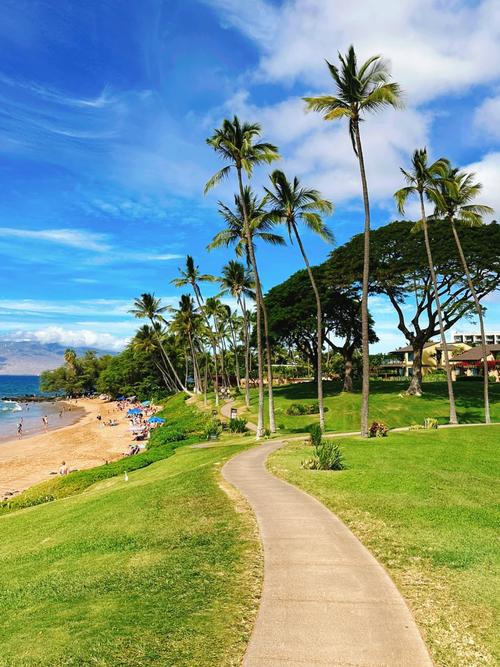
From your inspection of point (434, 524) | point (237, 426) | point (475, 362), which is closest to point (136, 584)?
point (434, 524)

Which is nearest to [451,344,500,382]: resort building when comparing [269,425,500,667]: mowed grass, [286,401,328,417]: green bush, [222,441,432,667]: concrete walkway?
[286,401,328,417]: green bush

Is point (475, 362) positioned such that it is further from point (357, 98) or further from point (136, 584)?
point (136, 584)

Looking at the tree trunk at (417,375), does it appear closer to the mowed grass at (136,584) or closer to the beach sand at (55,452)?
the beach sand at (55,452)

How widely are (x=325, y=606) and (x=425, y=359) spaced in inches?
3852

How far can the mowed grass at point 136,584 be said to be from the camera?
230 inches

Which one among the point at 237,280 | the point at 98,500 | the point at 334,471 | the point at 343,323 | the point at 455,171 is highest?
the point at 455,171

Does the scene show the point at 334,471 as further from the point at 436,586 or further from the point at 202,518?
the point at 436,586

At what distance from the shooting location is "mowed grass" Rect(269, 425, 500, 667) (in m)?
6.22

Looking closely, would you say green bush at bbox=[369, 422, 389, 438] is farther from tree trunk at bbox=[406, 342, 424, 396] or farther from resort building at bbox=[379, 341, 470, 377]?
resort building at bbox=[379, 341, 470, 377]

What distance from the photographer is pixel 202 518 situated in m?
11.9

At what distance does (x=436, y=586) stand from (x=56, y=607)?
6311 mm

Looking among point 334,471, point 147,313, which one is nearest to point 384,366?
point 147,313

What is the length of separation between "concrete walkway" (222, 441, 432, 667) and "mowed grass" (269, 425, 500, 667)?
33 cm

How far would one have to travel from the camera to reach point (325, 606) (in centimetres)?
673
